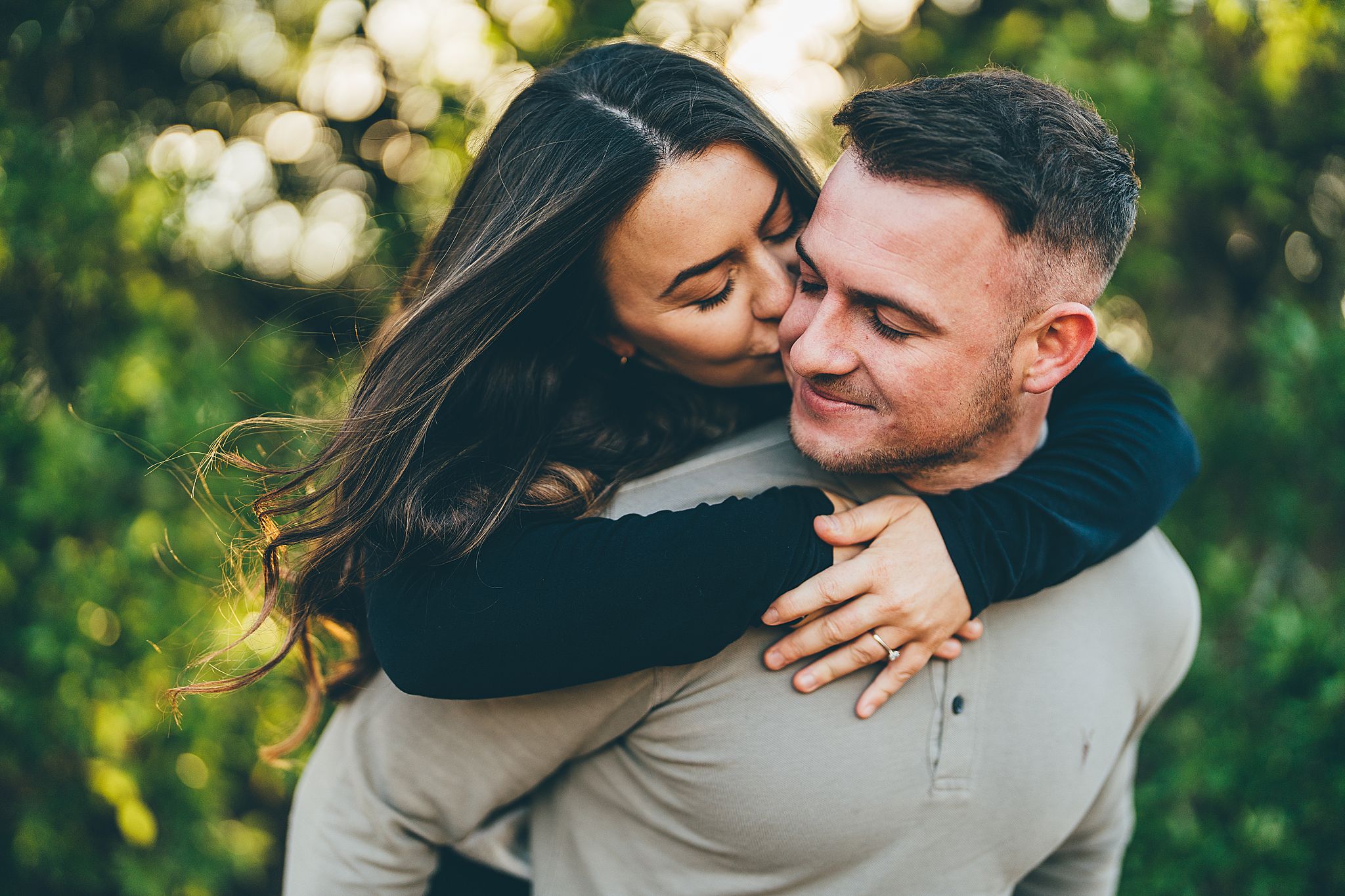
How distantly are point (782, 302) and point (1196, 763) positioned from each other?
208cm

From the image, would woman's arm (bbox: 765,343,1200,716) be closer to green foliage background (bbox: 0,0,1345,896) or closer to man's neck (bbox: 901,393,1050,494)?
man's neck (bbox: 901,393,1050,494)

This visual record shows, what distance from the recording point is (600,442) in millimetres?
1737

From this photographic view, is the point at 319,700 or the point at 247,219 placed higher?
the point at 247,219

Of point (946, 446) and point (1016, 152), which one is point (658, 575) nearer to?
point (946, 446)

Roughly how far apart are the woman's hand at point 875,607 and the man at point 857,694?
54 millimetres

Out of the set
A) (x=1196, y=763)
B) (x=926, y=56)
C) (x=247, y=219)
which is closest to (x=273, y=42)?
(x=247, y=219)

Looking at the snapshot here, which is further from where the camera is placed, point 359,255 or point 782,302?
point 359,255

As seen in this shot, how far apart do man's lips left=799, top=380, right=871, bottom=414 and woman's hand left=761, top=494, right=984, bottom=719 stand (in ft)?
0.60

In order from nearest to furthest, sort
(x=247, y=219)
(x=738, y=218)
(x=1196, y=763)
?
(x=738, y=218) → (x=1196, y=763) → (x=247, y=219)

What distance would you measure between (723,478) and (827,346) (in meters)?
0.31

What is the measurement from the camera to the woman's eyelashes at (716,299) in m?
1.68

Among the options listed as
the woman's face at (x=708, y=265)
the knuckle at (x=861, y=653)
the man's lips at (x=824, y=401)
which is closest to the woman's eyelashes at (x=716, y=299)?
the woman's face at (x=708, y=265)

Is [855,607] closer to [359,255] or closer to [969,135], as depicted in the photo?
[969,135]

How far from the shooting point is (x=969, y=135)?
4.74 feet
